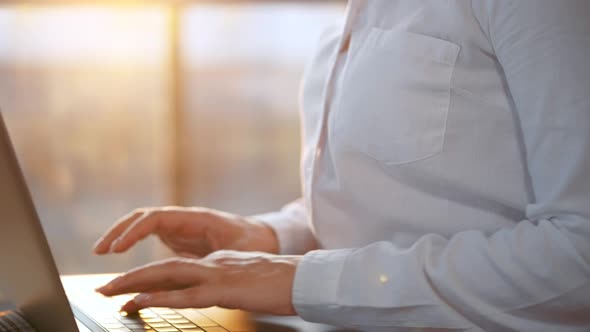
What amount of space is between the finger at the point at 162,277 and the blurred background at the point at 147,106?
6.73ft

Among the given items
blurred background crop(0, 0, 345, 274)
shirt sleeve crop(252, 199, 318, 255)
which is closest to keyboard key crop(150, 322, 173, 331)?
shirt sleeve crop(252, 199, 318, 255)

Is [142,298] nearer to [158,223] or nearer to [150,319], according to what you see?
[150,319]

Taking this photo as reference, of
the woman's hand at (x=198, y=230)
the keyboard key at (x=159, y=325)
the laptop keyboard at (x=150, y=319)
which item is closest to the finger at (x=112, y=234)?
the woman's hand at (x=198, y=230)

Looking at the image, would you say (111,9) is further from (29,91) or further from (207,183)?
(207,183)

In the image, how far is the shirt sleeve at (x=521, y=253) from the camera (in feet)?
2.39

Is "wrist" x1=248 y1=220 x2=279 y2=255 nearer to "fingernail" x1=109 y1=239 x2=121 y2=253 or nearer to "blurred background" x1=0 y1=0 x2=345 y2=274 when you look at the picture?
"fingernail" x1=109 y1=239 x2=121 y2=253

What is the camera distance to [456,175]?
840mm

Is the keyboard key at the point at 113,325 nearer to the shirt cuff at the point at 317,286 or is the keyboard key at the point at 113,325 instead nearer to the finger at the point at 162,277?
the finger at the point at 162,277

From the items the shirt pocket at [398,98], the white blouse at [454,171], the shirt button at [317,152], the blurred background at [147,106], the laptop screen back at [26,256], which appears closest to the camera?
the laptop screen back at [26,256]

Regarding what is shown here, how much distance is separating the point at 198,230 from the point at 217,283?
0.32 m

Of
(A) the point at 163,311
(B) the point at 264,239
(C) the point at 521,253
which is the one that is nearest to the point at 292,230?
(B) the point at 264,239

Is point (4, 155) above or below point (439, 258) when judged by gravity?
above

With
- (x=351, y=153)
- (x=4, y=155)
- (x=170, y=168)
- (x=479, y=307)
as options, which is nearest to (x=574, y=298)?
(x=479, y=307)

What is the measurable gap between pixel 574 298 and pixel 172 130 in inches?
92.6
